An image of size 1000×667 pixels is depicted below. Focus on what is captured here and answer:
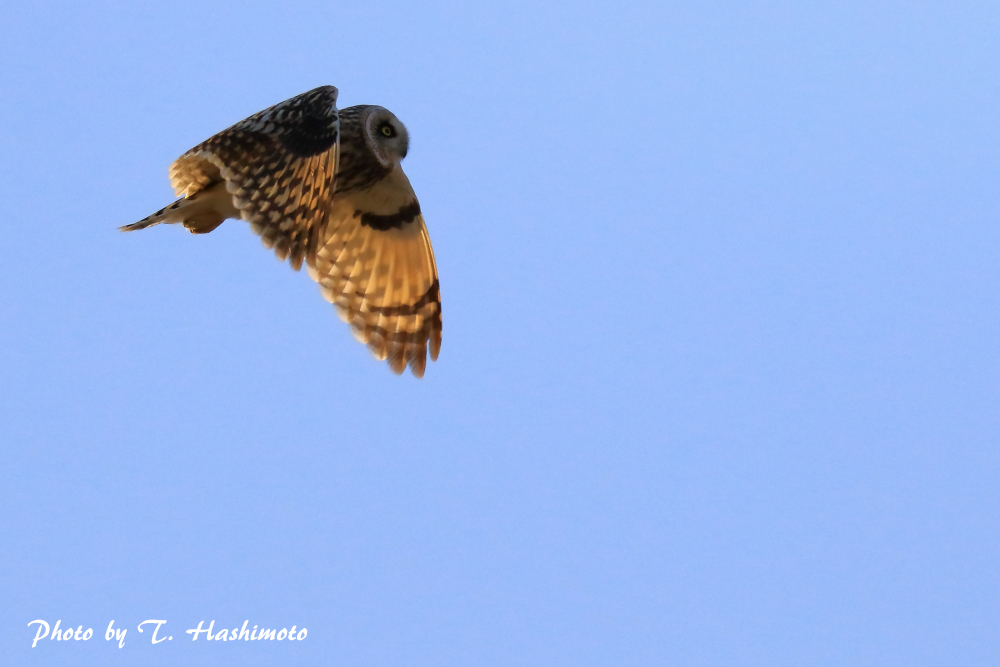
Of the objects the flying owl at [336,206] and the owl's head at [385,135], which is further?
the owl's head at [385,135]

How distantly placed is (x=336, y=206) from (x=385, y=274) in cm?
61

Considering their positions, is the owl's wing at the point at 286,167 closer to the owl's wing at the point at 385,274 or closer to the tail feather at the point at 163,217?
the tail feather at the point at 163,217

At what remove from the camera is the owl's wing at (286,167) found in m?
6.63

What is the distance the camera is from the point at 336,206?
8297mm

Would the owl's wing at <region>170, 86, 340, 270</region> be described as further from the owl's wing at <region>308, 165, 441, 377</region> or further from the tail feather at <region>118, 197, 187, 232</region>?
the owl's wing at <region>308, 165, 441, 377</region>

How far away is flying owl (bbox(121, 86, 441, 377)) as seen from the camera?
6.70m

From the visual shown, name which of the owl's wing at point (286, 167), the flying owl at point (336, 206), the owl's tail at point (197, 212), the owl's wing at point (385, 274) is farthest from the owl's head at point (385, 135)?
the owl's tail at point (197, 212)

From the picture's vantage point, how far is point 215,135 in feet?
23.2

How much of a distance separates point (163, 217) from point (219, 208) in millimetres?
371

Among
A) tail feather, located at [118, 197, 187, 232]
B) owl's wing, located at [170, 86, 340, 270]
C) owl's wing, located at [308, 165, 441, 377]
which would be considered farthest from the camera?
owl's wing, located at [308, 165, 441, 377]

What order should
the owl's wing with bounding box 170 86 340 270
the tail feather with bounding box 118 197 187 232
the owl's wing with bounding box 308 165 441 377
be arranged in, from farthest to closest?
1. the owl's wing with bounding box 308 165 441 377
2. the tail feather with bounding box 118 197 187 232
3. the owl's wing with bounding box 170 86 340 270

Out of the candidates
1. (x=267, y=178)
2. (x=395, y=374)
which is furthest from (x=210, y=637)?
(x=267, y=178)

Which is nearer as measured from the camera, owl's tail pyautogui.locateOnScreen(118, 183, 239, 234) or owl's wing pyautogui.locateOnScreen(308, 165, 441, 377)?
owl's tail pyautogui.locateOnScreen(118, 183, 239, 234)

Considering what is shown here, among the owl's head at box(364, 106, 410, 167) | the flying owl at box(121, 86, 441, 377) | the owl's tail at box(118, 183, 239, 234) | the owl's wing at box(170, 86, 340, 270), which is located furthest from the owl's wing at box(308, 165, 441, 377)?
the owl's wing at box(170, 86, 340, 270)
